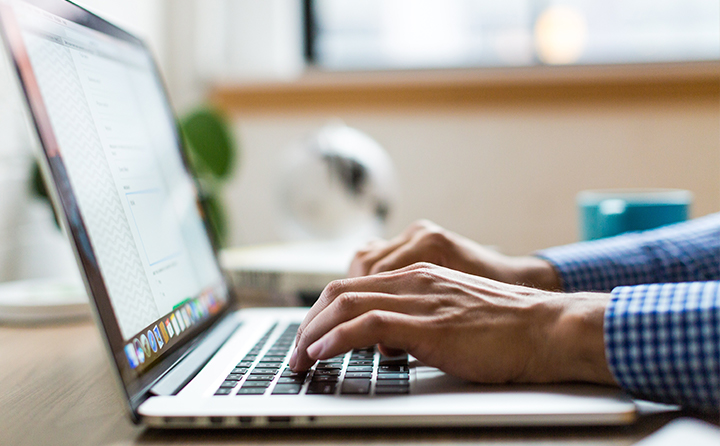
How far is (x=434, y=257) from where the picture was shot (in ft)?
1.93

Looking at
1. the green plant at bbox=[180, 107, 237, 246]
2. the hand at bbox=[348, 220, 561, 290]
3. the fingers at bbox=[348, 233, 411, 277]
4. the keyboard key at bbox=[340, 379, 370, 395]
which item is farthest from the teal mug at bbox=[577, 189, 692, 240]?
the green plant at bbox=[180, 107, 237, 246]

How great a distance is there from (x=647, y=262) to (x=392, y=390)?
0.45 m

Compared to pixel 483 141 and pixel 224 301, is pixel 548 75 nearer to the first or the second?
pixel 483 141

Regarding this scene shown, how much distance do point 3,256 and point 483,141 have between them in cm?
107

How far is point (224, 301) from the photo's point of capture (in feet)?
2.16

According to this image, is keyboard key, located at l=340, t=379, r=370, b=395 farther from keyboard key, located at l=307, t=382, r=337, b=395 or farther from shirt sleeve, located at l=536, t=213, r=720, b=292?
shirt sleeve, located at l=536, t=213, r=720, b=292

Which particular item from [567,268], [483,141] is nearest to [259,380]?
[567,268]

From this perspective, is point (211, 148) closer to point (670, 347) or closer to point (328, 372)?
point (328, 372)

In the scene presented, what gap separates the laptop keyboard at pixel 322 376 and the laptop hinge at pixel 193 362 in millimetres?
31

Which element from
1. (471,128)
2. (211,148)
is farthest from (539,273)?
(471,128)

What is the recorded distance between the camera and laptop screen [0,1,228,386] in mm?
363

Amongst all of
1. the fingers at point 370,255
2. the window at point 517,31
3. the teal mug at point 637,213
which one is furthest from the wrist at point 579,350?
the window at point 517,31

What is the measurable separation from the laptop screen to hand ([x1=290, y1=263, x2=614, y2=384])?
12 cm

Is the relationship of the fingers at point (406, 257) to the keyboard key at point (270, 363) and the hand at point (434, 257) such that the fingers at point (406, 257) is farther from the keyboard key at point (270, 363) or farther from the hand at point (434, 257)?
the keyboard key at point (270, 363)
